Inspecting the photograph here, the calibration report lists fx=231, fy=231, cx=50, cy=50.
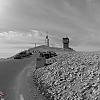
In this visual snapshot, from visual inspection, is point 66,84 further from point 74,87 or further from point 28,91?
point 28,91

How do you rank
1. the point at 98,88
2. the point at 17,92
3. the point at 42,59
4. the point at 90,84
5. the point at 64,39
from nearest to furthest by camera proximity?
1. the point at 98,88
2. the point at 90,84
3. the point at 17,92
4. the point at 42,59
5. the point at 64,39

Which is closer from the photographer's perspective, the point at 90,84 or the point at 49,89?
the point at 90,84

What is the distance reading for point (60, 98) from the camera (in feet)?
53.1

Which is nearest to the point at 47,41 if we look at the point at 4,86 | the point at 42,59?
the point at 42,59

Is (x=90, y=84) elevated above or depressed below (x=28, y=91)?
above

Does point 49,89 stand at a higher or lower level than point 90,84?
lower

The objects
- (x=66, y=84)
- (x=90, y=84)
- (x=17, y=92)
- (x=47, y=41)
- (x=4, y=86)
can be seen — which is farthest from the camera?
(x=47, y=41)

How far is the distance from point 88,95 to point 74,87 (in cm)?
258

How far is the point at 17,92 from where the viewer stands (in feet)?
64.3

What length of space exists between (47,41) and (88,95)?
108 metres

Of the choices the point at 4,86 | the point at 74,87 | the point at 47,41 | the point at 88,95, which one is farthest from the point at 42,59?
the point at 47,41

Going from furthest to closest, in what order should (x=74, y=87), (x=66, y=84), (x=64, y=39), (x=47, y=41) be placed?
(x=47, y=41) < (x=64, y=39) < (x=66, y=84) < (x=74, y=87)

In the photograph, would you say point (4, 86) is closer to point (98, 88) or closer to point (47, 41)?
point (98, 88)

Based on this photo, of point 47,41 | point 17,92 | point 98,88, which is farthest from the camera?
point 47,41
